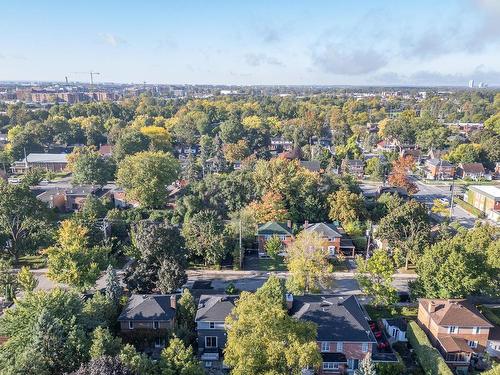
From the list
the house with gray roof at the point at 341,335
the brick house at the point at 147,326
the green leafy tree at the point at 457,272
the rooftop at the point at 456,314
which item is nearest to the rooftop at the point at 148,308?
the brick house at the point at 147,326

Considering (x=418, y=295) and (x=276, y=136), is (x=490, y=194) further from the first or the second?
(x=276, y=136)

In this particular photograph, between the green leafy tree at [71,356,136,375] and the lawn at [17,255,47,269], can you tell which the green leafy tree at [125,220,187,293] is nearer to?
the green leafy tree at [71,356,136,375]

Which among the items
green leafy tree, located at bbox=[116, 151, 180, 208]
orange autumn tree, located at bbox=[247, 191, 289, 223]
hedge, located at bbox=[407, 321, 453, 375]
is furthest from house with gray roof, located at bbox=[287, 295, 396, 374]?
green leafy tree, located at bbox=[116, 151, 180, 208]

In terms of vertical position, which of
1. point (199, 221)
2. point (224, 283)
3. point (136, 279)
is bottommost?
point (224, 283)

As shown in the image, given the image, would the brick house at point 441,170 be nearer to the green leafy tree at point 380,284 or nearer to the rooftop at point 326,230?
the rooftop at point 326,230

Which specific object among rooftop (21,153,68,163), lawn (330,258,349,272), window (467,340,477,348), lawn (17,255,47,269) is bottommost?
lawn (330,258,349,272)

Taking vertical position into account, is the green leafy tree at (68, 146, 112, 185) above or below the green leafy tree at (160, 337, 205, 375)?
above

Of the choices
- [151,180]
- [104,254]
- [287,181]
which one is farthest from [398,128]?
[104,254]
